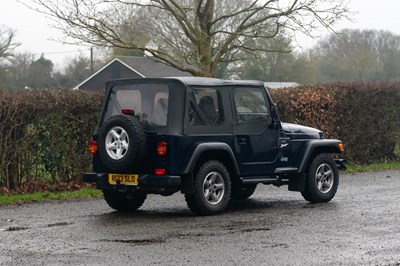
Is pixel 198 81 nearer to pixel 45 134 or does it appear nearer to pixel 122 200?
pixel 122 200

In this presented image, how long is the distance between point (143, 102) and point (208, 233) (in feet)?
8.57

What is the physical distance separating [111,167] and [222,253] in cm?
337

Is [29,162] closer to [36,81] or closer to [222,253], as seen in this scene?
[222,253]

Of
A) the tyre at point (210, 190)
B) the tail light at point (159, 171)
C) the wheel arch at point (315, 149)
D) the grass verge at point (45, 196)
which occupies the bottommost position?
the grass verge at point (45, 196)

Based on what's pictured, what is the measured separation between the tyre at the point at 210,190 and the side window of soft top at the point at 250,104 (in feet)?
3.21

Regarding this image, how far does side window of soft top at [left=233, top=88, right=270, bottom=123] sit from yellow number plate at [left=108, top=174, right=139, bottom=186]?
6.44 ft

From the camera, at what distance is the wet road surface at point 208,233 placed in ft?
27.9

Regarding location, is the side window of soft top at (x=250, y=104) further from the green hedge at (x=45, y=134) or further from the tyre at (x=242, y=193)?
the green hedge at (x=45, y=134)

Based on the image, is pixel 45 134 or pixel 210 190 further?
pixel 45 134

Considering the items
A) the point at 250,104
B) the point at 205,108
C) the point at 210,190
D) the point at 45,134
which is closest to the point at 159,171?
the point at 210,190

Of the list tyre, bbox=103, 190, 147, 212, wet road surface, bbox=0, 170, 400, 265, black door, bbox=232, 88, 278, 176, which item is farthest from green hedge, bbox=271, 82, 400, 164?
tyre, bbox=103, 190, 147, 212

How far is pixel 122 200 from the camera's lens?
12.8m

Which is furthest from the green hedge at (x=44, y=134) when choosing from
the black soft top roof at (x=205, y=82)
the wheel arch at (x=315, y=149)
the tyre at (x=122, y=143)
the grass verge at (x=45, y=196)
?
the wheel arch at (x=315, y=149)

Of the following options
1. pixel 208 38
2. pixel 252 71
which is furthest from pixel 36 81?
pixel 208 38
